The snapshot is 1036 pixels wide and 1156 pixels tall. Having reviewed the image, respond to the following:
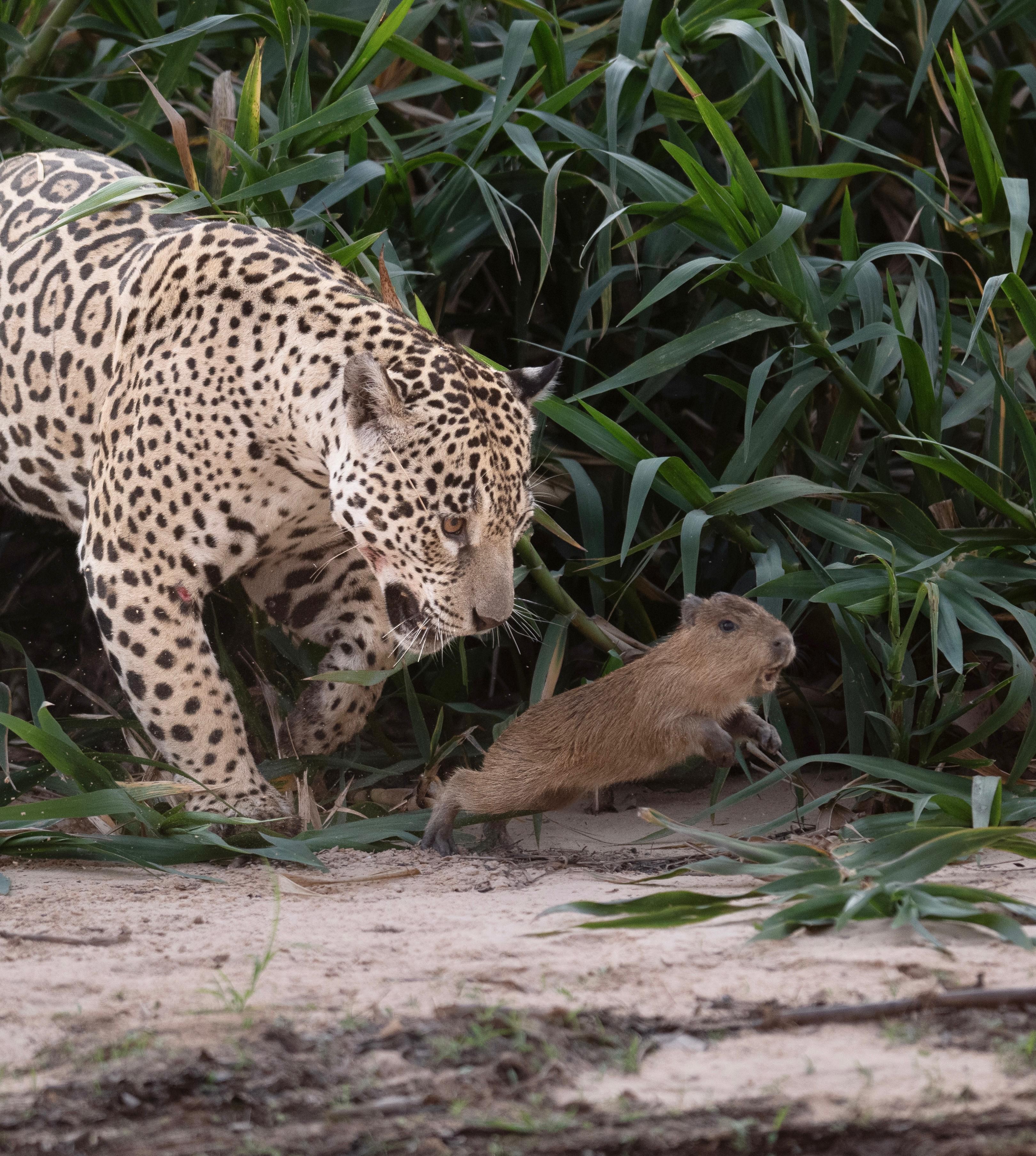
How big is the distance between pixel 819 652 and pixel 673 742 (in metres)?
1.22

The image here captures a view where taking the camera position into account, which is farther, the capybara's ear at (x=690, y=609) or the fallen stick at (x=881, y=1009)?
the capybara's ear at (x=690, y=609)

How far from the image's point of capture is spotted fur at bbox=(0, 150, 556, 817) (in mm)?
3492

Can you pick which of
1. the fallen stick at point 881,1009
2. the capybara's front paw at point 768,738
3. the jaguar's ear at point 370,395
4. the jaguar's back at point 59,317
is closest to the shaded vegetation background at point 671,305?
the capybara's front paw at point 768,738

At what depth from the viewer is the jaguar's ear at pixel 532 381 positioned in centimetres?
374

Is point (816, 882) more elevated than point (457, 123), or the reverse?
point (457, 123)

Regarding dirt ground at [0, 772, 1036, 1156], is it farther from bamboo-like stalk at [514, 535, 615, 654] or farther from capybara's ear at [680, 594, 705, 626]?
bamboo-like stalk at [514, 535, 615, 654]

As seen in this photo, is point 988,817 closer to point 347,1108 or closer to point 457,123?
point 347,1108

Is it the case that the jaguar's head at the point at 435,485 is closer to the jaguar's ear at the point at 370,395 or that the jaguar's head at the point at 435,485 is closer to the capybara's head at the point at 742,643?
the jaguar's ear at the point at 370,395

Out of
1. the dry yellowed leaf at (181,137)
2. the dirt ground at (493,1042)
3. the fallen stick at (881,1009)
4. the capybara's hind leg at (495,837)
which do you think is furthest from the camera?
the dry yellowed leaf at (181,137)

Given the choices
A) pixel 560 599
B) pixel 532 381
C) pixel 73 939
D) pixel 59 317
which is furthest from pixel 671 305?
pixel 73 939

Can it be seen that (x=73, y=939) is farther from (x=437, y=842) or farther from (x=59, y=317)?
(x=59, y=317)

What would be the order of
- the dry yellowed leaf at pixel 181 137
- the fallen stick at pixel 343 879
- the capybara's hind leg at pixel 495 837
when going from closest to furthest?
1. the fallen stick at pixel 343 879
2. the capybara's hind leg at pixel 495 837
3. the dry yellowed leaf at pixel 181 137

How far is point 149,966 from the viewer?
2404mm

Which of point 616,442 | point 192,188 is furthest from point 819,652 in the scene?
point 192,188
